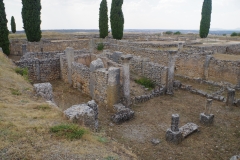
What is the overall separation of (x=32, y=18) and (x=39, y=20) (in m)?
0.97

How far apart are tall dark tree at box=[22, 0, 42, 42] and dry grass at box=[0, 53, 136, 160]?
2336 cm

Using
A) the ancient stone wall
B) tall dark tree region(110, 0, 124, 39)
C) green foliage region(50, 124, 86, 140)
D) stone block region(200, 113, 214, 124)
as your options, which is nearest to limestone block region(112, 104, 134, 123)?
stone block region(200, 113, 214, 124)

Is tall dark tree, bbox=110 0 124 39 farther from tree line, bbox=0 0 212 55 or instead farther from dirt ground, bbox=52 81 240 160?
dirt ground, bbox=52 81 240 160

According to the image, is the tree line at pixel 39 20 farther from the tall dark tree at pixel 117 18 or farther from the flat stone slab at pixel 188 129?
the flat stone slab at pixel 188 129

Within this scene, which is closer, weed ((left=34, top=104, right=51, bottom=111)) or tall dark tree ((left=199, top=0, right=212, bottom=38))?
weed ((left=34, top=104, right=51, bottom=111))

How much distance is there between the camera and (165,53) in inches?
727

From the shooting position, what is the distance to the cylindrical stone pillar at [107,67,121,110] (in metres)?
9.99

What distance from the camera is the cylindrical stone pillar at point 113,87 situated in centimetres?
999

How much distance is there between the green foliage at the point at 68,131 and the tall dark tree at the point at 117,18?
28.3 metres

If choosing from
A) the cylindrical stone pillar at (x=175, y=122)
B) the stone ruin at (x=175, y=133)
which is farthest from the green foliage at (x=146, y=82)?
the cylindrical stone pillar at (x=175, y=122)

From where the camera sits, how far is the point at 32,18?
1048 inches

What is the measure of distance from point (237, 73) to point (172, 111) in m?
7.35

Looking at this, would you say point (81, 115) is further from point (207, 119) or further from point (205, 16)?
point (205, 16)

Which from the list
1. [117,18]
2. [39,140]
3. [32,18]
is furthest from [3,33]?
[39,140]
